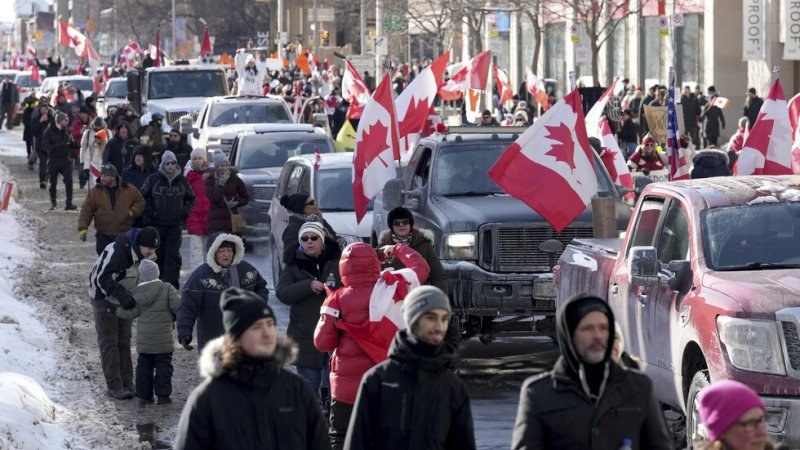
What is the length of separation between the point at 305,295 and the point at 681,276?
7.64ft

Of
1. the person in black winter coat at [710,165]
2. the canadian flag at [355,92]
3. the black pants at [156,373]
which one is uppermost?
the canadian flag at [355,92]

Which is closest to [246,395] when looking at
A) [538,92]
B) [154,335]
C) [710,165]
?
[154,335]

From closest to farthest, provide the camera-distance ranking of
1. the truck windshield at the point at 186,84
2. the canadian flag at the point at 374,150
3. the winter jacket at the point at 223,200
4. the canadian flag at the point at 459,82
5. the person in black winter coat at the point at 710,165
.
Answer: the person in black winter coat at the point at 710,165, the canadian flag at the point at 374,150, the winter jacket at the point at 223,200, the canadian flag at the point at 459,82, the truck windshield at the point at 186,84

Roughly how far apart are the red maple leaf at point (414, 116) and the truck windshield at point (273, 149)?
520 centimetres

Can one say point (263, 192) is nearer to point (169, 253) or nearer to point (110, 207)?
point (169, 253)

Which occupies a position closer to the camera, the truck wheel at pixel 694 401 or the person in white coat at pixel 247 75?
the truck wheel at pixel 694 401

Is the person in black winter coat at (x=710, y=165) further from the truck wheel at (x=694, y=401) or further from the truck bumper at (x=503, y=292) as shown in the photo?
the truck wheel at (x=694, y=401)

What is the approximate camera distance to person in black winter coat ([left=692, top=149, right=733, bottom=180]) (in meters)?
15.1

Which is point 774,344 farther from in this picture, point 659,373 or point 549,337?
point 549,337

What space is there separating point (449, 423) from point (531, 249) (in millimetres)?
8145

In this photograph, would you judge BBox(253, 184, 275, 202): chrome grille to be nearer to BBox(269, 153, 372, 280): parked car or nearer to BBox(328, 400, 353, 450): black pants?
BBox(269, 153, 372, 280): parked car

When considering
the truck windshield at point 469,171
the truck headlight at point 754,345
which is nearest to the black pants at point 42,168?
the truck windshield at point 469,171

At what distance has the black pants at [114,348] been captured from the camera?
42.0ft

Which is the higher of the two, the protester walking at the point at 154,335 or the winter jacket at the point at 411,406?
the winter jacket at the point at 411,406
